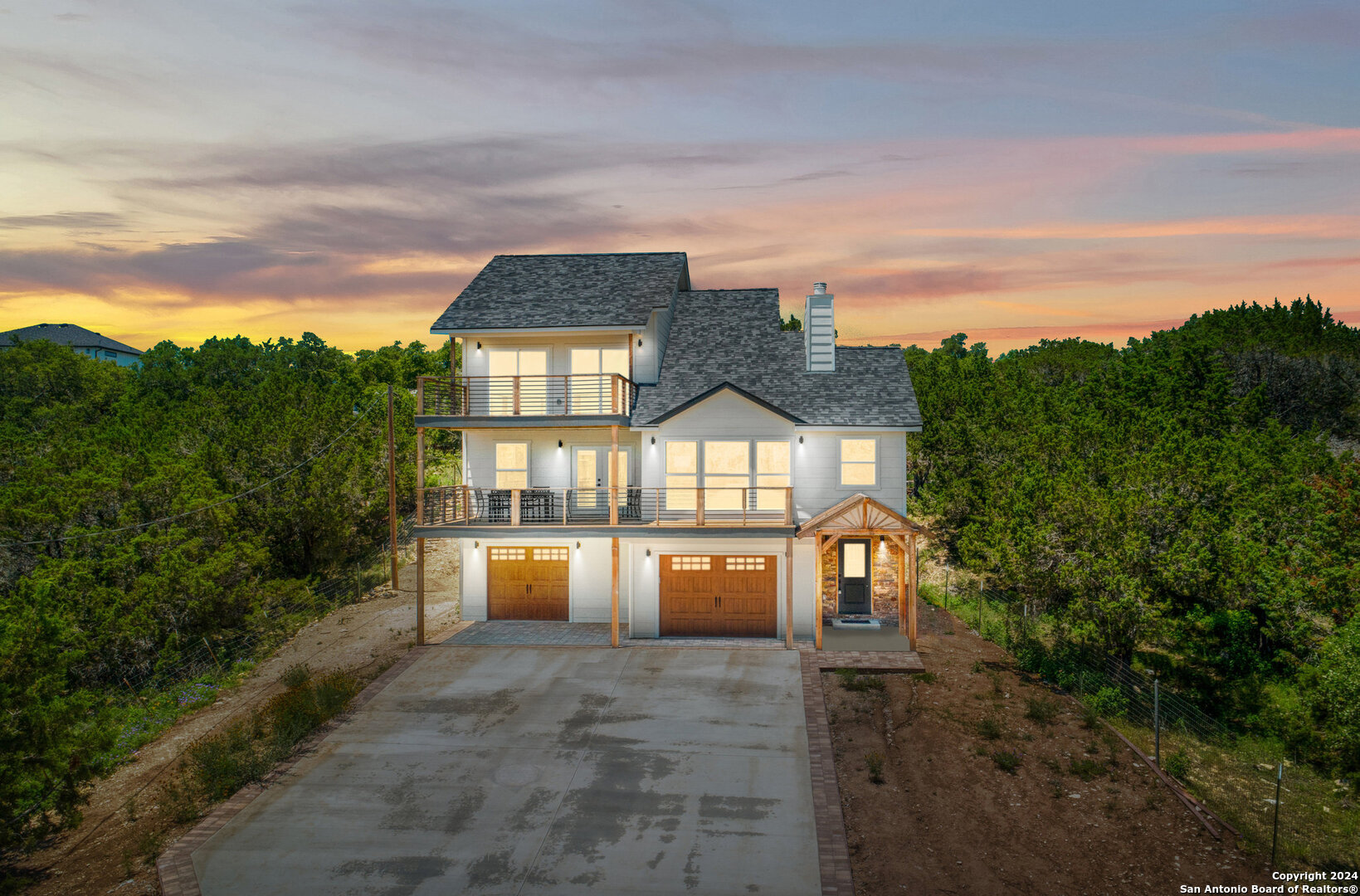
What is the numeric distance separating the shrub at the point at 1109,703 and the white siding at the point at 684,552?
715cm

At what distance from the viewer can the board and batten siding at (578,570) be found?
23188mm

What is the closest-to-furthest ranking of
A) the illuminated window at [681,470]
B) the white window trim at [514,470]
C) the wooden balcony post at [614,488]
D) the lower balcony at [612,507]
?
the wooden balcony post at [614,488] → the lower balcony at [612,507] → the illuminated window at [681,470] → the white window trim at [514,470]

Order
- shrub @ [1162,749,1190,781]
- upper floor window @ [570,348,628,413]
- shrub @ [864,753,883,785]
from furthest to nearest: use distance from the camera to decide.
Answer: upper floor window @ [570,348,628,413], shrub @ [1162,749,1190,781], shrub @ [864,753,883,785]

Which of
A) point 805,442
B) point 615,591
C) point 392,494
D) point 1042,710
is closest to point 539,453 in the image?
point 615,591

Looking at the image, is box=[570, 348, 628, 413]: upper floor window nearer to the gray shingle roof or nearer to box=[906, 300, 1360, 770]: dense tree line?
the gray shingle roof

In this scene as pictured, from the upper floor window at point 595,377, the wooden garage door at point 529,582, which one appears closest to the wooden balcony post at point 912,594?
the upper floor window at point 595,377

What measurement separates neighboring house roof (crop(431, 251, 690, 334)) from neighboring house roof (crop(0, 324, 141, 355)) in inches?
4801

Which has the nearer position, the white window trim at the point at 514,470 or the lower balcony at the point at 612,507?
the lower balcony at the point at 612,507

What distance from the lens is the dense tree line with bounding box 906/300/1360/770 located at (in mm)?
18094

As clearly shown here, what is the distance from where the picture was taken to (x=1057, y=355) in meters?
67.6

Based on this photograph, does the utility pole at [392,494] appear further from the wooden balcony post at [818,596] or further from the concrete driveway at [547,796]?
the wooden balcony post at [818,596]

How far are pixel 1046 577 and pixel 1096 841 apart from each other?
8.87m

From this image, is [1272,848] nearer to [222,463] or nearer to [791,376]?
[791,376]

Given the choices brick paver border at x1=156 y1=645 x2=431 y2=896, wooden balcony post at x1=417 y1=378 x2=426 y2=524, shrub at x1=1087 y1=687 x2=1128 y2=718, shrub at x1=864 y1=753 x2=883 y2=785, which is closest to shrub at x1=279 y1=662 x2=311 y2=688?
brick paver border at x1=156 y1=645 x2=431 y2=896
